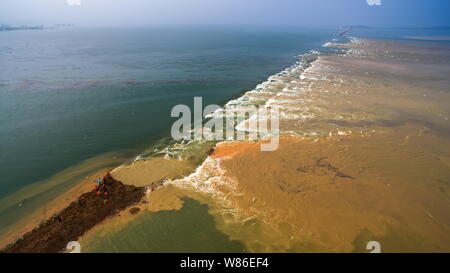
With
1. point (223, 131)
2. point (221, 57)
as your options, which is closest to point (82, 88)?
point (223, 131)

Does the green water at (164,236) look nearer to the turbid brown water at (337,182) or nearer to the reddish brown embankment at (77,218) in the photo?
the turbid brown water at (337,182)

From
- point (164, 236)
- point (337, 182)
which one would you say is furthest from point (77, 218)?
point (337, 182)

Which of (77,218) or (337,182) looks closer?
(77,218)

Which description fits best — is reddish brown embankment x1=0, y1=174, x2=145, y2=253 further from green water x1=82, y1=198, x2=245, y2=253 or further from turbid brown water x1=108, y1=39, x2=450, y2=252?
turbid brown water x1=108, y1=39, x2=450, y2=252

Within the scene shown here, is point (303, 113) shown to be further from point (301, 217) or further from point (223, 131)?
point (301, 217)

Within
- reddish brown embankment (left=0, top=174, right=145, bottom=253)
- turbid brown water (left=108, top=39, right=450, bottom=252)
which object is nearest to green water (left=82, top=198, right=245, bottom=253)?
turbid brown water (left=108, top=39, right=450, bottom=252)

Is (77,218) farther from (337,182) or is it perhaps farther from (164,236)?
(337,182)
